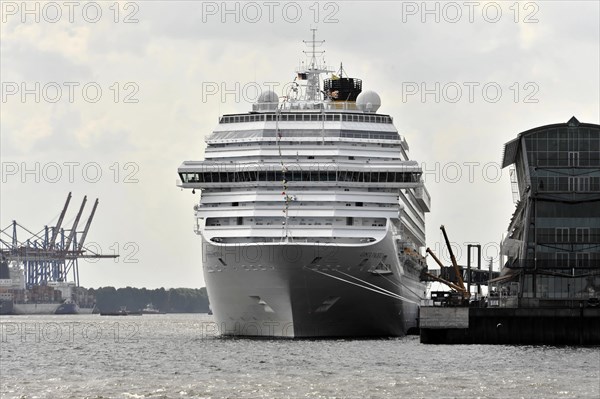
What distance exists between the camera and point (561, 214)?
305ft

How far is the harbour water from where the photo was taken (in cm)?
4972

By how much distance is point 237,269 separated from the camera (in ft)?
263

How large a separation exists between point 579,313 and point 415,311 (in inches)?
1055

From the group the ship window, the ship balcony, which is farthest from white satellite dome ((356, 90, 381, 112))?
the ship window

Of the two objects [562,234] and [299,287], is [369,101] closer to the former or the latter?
[562,234]

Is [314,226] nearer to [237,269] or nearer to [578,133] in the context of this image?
[237,269]

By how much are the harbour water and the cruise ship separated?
124 inches

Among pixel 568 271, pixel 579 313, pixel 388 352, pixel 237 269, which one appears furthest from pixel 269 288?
pixel 568 271

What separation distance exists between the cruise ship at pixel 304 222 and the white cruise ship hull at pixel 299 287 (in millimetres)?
77

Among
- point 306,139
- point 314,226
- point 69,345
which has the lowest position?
point 69,345

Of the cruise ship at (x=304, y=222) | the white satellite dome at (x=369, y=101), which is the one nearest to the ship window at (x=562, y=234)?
the cruise ship at (x=304, y=222)

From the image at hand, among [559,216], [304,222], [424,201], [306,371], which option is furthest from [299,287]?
[424,201]

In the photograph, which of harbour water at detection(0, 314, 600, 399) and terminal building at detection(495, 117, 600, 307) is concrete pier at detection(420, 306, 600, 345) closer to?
harbour water at detection(0, 314, 600, 399)

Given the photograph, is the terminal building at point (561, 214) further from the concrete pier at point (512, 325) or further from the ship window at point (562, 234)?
the concrete pier at point (512, 325)
